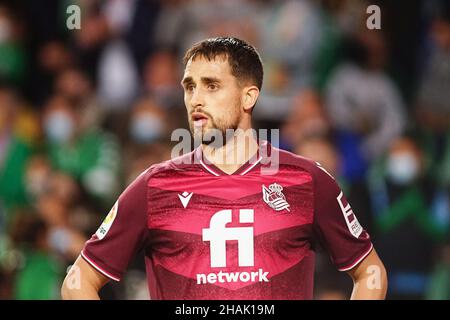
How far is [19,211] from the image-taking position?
668cm

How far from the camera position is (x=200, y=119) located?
147 inches

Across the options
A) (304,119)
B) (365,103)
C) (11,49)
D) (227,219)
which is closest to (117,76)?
(11,49)

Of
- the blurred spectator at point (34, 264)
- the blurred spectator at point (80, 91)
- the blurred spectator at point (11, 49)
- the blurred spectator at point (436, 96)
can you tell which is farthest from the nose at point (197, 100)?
the blurred spectator at point (11, 49)

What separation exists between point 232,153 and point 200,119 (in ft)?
0.87

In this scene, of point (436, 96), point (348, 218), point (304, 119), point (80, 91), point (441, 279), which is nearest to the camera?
point (348, 218)

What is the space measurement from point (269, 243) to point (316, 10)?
4326mm

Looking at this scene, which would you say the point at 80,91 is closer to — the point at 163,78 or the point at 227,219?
the point at 163,78

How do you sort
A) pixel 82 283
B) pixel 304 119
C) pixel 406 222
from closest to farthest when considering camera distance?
pixel 82 283
pixel 406 222
pixel 304 119

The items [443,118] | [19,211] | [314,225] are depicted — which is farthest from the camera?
[443,118]

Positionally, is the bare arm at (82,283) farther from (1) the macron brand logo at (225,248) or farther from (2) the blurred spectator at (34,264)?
(2) the blurred spectator at (34,264)

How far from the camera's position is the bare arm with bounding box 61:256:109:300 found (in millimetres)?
3611

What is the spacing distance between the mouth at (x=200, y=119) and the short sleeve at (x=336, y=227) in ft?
1.78

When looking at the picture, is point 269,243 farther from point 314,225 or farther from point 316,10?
point 316,10
